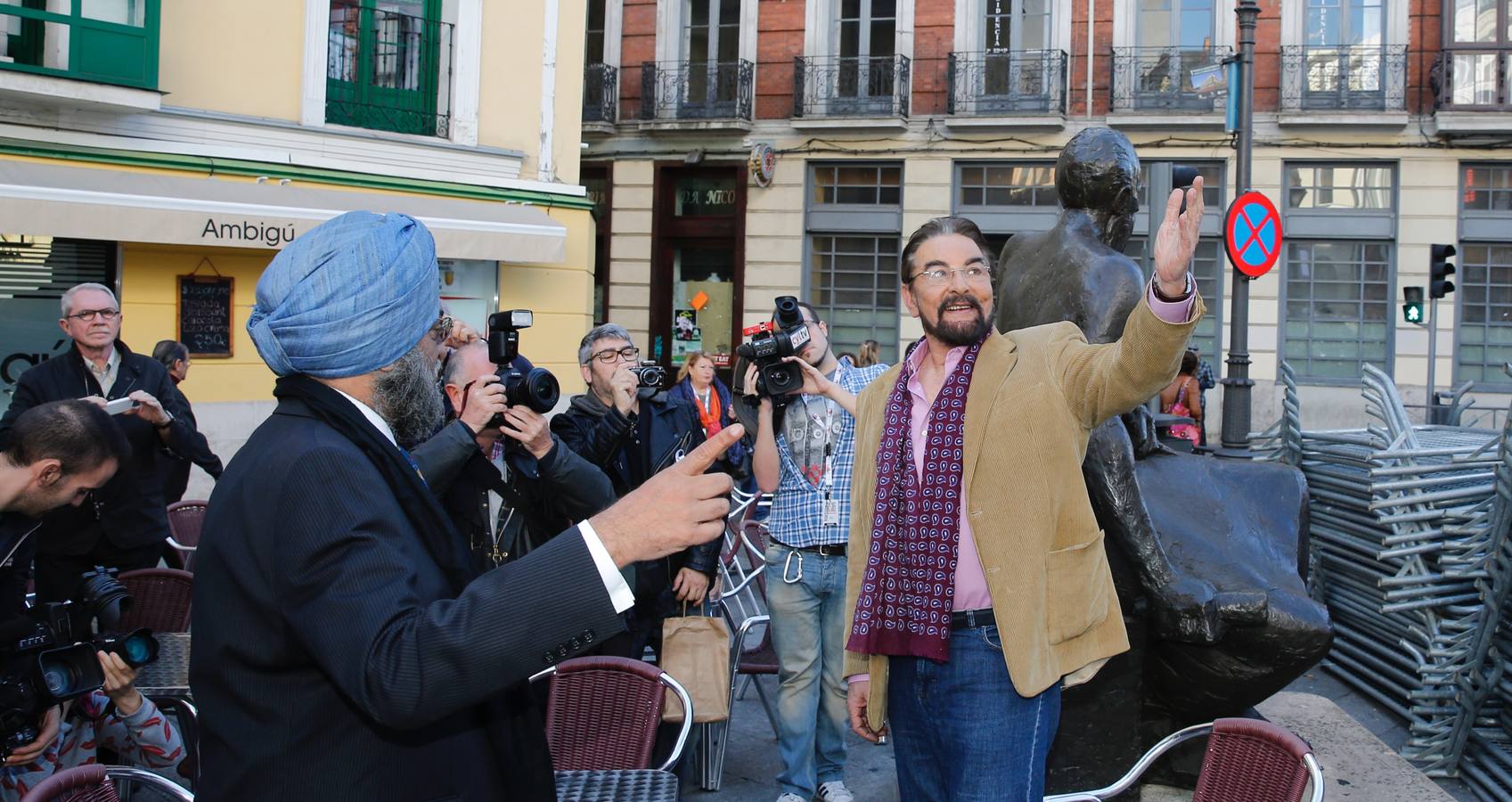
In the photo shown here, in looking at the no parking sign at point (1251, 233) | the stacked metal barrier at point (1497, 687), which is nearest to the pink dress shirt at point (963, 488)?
the stacked metal barrier at point (1497, 687)

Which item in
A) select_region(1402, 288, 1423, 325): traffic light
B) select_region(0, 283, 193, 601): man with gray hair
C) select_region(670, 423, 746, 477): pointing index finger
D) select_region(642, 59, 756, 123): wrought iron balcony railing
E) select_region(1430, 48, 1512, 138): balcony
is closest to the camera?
select_region(670, 423, 746, 477): pointing index finger

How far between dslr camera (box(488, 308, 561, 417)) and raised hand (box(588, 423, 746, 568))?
1.85m

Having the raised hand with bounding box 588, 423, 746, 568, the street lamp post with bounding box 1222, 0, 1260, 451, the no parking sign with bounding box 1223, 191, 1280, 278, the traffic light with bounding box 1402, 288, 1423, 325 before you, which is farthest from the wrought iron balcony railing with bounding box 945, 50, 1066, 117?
the raised hand with bounding box 588, 423, 746, 568

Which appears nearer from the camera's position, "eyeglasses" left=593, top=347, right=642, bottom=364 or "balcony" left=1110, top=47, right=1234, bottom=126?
"eyeglasses" left=593, top=347, right=642, bottom=364

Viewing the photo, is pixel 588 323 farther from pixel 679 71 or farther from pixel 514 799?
pixel 514 799

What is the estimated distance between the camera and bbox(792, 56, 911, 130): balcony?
20141mm

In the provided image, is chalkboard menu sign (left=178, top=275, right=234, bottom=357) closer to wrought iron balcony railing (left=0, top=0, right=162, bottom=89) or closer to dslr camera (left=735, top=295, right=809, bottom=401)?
wrought iron balcony railing (left=0, top=0, right=162, bottom=89)

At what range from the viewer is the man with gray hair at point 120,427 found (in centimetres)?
485

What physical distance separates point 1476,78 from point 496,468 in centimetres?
1933

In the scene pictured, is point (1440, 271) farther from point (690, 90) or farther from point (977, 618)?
point (977, 618)

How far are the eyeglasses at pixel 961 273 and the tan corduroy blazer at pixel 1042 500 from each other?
154mm

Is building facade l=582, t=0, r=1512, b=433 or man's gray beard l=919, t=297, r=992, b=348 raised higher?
building facade l=582, t=0, r=1512, b=433

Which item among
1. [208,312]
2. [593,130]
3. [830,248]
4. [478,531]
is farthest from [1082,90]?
[478,531]

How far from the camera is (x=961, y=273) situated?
2889mm
